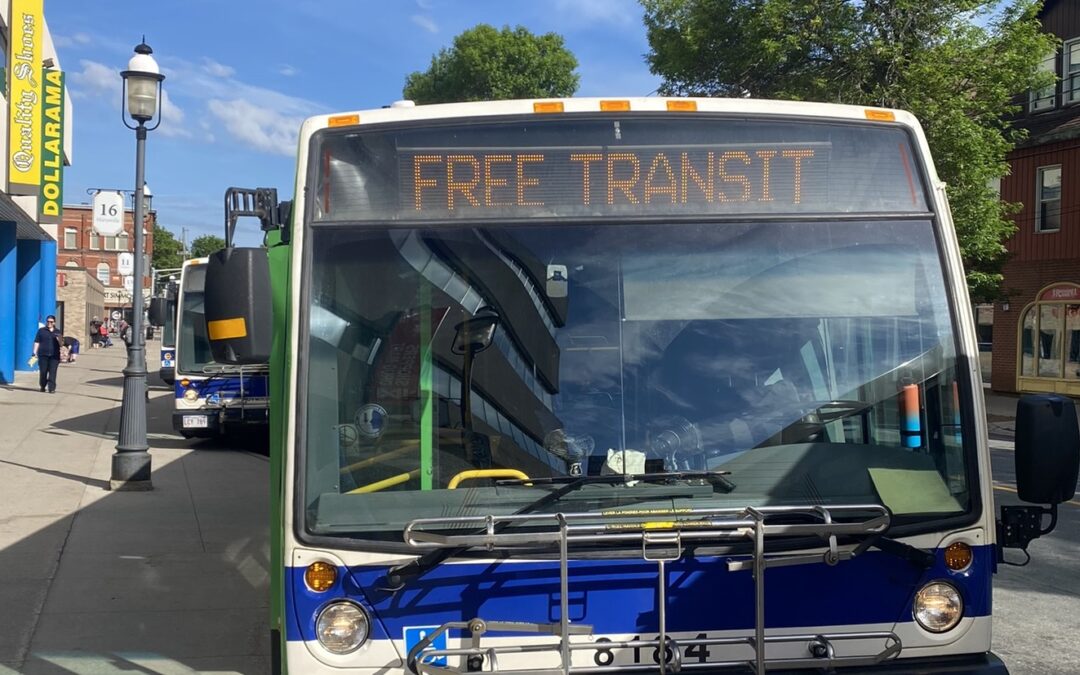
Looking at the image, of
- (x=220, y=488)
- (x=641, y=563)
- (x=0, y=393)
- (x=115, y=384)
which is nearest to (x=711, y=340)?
(x=641, y=563)

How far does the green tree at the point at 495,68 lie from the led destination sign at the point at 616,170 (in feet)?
152

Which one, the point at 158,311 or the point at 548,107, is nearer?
the point at 548,107

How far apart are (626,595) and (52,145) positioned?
24552 millimetres

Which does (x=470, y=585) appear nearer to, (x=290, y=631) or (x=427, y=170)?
(x=290, y=631)

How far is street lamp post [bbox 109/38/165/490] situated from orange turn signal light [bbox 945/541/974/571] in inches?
410

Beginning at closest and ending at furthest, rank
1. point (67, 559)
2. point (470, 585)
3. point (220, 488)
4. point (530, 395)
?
point (470, 585) → point (530, 395) → point (67, 559) → point (220, 488)

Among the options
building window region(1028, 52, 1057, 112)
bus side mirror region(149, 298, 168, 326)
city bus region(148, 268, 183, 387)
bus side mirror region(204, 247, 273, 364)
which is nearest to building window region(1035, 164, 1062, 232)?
building window region(1028, 52, 1057, 112)

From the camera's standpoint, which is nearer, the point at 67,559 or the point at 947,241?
the point at 947,241

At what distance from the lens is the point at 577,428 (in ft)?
12.6

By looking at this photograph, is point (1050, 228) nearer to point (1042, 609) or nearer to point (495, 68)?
point (1042, 609)

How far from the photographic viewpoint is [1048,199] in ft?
98.0

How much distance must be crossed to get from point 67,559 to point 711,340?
21.7 feet

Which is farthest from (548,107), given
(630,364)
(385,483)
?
(385,483)

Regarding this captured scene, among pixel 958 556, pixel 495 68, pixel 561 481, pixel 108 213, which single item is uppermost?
pixel 495 68
